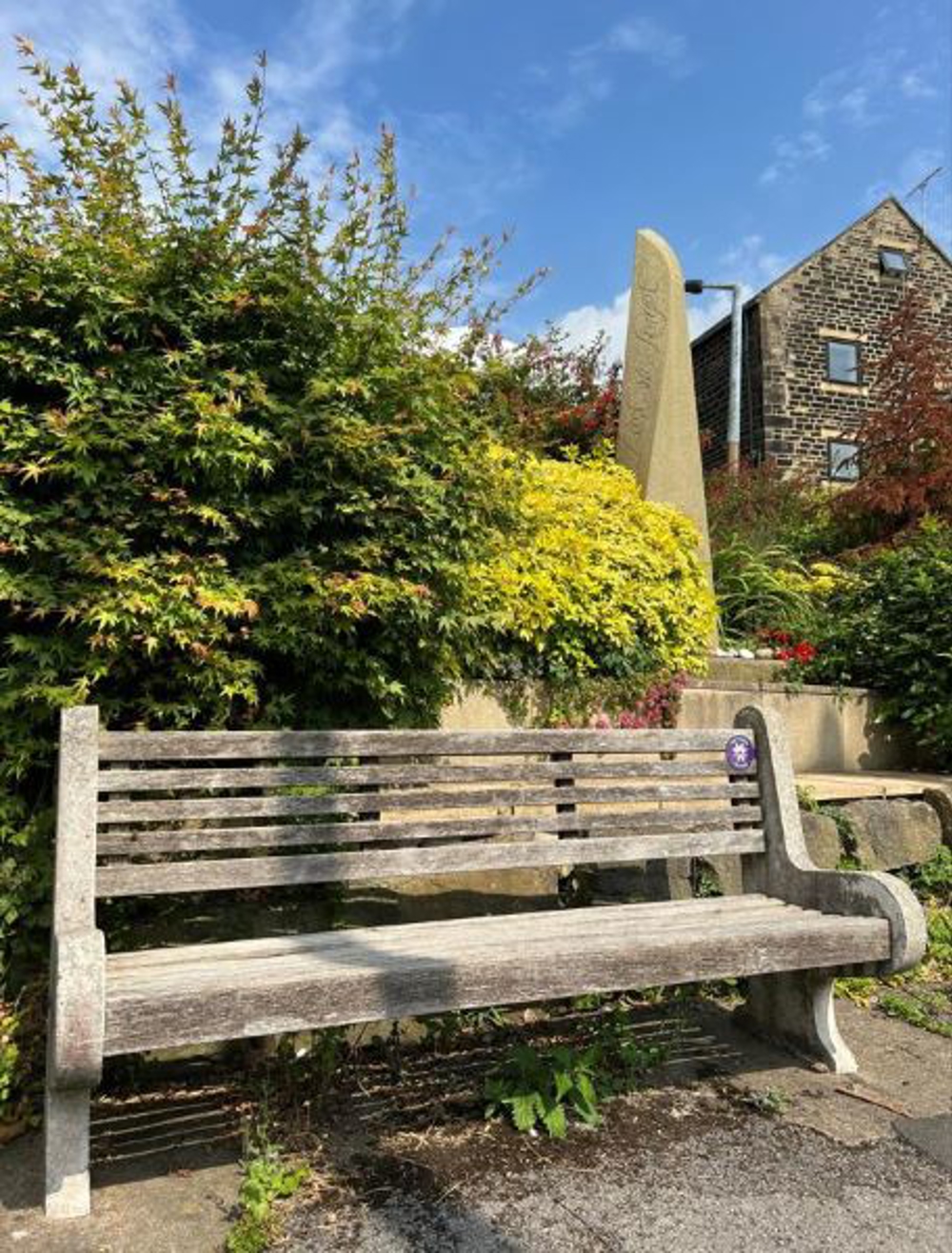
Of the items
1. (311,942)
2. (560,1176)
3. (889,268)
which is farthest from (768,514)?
(889,268)

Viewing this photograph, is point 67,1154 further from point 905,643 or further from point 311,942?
point 905,643

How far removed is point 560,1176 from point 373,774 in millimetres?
1117

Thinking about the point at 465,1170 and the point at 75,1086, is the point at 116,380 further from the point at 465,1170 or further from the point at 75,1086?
the point at 465,1170

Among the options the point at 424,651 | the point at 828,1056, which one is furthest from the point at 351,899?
the point at 828,1056

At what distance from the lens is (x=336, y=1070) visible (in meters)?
2.69

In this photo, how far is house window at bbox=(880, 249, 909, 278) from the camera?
20.6 meters

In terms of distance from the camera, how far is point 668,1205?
2.12 metres

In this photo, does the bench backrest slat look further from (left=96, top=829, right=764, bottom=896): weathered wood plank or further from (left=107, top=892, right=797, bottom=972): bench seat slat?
(left=107, top=892, right=797, bottom=972): bench seat slat

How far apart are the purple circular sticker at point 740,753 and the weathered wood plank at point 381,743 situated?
3cm

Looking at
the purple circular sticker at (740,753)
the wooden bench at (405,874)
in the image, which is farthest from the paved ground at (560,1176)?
the purple circular sticker at (740,753)

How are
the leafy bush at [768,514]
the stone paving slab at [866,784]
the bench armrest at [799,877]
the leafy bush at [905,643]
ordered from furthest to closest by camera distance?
1. the leafy bush at [768,514]
2. the leafy bush at [905,643]
3. the stone paving slab at [866,784]
4. the bench armrest at [799,877]

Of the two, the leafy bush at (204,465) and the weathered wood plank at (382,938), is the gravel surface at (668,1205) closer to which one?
the weathered wood plank at (382,938)

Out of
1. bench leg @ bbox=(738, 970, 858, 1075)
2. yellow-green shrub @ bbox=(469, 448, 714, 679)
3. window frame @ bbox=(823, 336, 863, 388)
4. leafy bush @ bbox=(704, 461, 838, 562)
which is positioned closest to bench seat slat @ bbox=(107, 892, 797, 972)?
bench leg @ bbox=(738, 970, 858, 1075)

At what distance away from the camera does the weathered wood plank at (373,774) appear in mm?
2479
